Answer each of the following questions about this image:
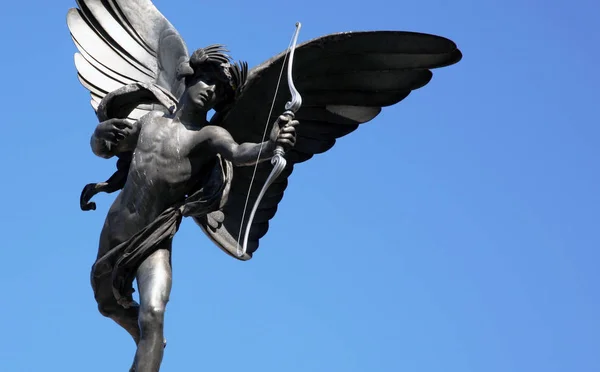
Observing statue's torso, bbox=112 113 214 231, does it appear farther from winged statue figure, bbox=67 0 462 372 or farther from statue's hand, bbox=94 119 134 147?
statue's hand, bbox=94 119 134 147

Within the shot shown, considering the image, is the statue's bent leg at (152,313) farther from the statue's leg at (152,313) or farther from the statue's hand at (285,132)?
the statue's hand at (285,132)

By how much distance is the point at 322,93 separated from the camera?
16.2 metres

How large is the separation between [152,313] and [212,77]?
7.24 ft

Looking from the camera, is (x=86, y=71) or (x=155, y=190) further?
(x=86, y=71)

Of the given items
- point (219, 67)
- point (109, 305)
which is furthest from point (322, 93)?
point (109, 305)

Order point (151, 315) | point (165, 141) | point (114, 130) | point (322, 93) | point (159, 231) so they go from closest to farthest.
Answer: point (151, 315)
point (159, 231)
point (165, 141)
point (114, 130)
point (322, 93)

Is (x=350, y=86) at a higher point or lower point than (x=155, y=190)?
higher

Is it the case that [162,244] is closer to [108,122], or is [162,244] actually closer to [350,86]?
[108,122]

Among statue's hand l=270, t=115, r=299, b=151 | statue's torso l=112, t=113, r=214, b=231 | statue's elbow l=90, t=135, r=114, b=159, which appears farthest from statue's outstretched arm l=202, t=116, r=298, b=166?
statue's elbow l=90, t=135, r=114, b=159

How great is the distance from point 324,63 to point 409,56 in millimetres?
776

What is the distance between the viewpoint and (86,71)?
55.1 feet

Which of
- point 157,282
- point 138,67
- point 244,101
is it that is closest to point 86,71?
point 138,67

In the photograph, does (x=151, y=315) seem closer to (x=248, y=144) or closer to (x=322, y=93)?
(x=248, y=144)

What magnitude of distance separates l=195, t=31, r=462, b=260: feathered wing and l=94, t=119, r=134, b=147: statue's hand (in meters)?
0.89
